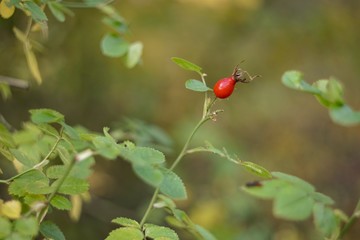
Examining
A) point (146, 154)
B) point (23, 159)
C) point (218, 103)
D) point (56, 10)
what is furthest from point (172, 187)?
point (218, 103)

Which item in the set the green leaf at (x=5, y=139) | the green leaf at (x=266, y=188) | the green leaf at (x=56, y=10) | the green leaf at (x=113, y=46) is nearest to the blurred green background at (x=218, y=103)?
the green leaf at (x=113, y=46)

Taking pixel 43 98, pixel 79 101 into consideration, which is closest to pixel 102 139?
pixel 43 98

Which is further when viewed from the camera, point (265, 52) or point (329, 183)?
point (265, 52)

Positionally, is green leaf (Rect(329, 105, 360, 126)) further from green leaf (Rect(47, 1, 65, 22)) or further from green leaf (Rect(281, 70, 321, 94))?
green leaf (Rect(47, 1, 65, 22))

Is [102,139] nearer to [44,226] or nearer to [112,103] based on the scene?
[44,226]

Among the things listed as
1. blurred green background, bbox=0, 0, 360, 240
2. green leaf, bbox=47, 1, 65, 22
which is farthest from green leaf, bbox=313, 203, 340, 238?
blurred green background, bbox=0, 0, 360, 240

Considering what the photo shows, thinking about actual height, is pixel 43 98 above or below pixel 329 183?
above

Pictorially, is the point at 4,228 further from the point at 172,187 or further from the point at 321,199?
the point at 321,199

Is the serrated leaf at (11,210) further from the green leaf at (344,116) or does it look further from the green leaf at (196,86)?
the green leaf at (344,116)
